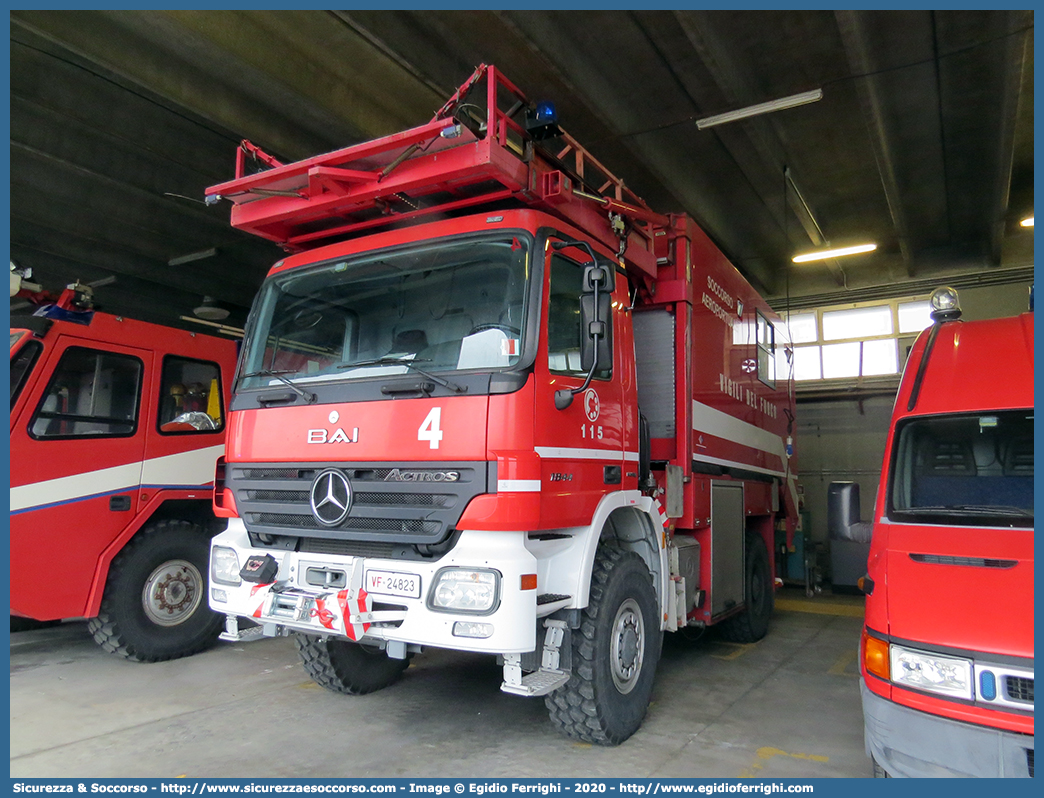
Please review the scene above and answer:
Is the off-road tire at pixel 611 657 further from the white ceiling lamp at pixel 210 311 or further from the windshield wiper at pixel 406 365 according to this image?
the white ceiling lamp at pixel 210 311

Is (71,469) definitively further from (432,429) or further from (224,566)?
(432,429)

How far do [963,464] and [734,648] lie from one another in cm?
377

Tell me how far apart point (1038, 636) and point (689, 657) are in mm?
4145

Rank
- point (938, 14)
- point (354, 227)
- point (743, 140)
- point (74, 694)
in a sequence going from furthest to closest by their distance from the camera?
point (743, 140) < point (938, 14) < point (74, 694) < point (354, 227)

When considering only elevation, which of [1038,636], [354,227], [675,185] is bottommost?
[1038,636]

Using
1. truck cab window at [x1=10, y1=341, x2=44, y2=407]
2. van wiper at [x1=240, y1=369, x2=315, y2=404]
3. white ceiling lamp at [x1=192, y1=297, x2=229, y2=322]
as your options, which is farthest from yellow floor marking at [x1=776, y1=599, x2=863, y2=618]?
white ceiling lamp at [x1=192, y1=297, x2=229, y2=322]

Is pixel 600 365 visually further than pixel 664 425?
No

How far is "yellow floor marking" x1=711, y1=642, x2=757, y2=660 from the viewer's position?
6.49m

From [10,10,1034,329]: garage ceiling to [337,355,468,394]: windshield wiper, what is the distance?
97.3 inches

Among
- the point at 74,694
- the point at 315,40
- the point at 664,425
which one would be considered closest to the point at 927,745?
the point at 664,425

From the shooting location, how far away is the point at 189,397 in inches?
257

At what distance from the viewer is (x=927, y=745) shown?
2.68 metres

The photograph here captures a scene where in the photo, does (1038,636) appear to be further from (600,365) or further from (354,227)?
(354,227)

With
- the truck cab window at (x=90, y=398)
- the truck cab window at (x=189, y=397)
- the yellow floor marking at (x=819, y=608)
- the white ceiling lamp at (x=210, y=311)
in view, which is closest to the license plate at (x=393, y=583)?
the truck cab window at (x=90, y=398)
